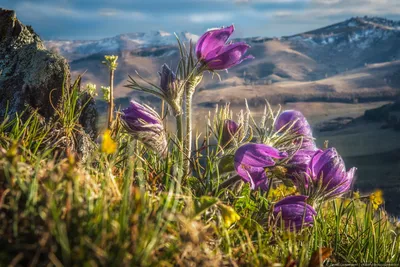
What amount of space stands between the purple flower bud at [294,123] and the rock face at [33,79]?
55.9 inches

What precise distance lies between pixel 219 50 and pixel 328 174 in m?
1.04

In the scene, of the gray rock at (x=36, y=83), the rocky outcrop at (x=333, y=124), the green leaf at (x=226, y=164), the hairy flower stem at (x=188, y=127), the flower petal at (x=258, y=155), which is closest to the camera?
the flower petal at (x=258, y=155)

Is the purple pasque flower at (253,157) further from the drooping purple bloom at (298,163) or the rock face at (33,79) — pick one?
the rock face at (33,79)

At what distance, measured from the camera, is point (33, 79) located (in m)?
3.20

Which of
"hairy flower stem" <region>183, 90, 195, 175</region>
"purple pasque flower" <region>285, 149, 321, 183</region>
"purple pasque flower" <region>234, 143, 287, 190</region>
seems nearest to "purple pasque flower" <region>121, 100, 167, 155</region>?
"hairy flower stem" <region>183, 90, 195, 175</region>

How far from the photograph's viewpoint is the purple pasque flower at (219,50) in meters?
2.90

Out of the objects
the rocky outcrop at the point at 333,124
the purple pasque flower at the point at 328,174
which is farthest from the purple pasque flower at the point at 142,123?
the rocky outcrop at the point at 333,124

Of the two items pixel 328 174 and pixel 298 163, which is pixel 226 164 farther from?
pixel 328 174

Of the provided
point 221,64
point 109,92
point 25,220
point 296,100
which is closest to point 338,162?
point 221,64

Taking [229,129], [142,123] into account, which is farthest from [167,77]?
[229,129]

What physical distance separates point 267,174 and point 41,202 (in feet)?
5.43

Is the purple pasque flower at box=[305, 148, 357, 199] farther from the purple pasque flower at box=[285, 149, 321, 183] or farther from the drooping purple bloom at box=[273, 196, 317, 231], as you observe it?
the drooping purple bloom at box=[273, 196, 317, 231]

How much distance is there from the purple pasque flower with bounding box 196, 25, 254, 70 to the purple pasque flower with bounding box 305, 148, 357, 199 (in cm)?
81

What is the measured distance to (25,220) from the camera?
1380 millimetres
